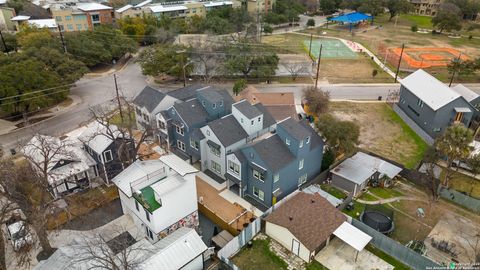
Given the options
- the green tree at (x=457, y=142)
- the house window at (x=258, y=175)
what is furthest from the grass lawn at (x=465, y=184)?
the house window at (x=258, y=175)

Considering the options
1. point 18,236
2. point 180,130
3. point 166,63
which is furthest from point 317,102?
point 18,236

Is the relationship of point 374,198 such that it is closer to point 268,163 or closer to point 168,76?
point 268,163

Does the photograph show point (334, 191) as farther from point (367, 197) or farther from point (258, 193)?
point (258, 193)

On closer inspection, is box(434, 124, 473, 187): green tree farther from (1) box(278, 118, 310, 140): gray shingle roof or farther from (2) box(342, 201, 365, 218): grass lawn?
(1) box(278, 118, 310, 140): gray shingle roof

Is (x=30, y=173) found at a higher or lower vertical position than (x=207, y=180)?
higher

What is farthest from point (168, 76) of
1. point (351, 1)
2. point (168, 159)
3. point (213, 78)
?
point (351, 1)

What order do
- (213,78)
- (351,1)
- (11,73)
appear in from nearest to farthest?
1. (11,73)
2. (213,78)
3. (351,1)
